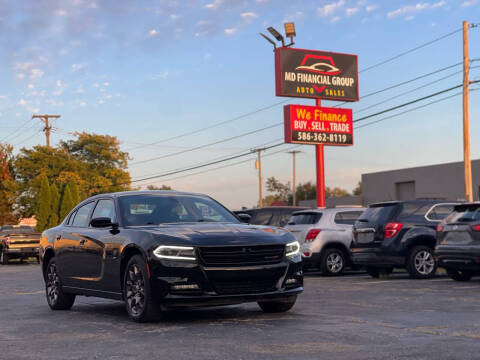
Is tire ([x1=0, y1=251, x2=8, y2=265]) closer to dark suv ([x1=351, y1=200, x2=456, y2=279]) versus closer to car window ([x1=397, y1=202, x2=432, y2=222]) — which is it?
dark suv ([x1=351, y1=200, x2=456, y2=279])

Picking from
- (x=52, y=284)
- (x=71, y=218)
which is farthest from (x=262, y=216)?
(x=52, y=284)

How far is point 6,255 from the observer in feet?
110

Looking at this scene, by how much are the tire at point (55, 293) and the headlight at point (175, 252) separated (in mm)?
3111

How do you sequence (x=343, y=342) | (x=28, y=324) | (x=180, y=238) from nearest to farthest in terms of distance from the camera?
(x=343, y=342) < (x=180, y=238) < (x=28, y=324)

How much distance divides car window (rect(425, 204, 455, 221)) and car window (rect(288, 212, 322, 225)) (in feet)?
10.1

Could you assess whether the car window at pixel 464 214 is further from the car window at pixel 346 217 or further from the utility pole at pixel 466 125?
the utility pole at pixel 466 125

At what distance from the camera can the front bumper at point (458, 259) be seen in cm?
1439

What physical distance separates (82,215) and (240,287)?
3.57 meters

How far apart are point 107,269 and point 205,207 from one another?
155cm

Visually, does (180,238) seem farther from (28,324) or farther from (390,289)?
(390,289)

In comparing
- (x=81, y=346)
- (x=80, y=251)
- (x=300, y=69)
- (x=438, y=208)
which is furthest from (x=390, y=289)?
(x=300, y=69)

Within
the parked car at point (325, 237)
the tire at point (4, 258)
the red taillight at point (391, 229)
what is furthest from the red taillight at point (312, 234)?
the tire at point (4, 258)

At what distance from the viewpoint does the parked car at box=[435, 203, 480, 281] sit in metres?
14.5

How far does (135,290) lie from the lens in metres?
9.28
